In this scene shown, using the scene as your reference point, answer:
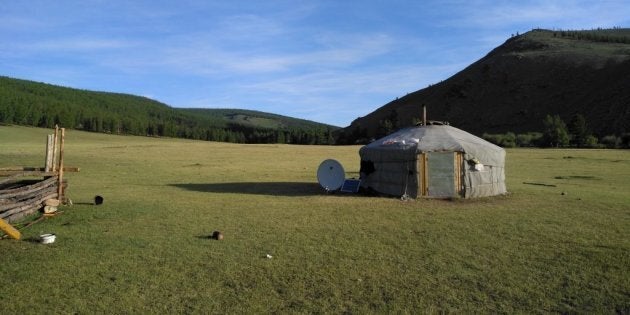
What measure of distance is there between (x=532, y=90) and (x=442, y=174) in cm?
9095

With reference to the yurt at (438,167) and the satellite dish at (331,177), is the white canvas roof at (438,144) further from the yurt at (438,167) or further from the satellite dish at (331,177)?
the satellite dish at (331,177)

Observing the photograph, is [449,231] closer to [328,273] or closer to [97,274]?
[328,273]

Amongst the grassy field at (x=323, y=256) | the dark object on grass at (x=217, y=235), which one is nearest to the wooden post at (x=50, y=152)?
the grassy field at (x=323, y=256)

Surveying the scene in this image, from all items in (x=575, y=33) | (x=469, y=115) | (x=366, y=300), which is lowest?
(x=366, y=300)

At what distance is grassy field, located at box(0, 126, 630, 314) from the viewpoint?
6.95m

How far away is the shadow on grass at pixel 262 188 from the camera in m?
19.1

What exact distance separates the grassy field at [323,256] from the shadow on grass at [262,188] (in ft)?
5.93

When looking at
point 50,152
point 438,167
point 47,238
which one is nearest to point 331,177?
point 438,167

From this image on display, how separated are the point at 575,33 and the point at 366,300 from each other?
486 ft

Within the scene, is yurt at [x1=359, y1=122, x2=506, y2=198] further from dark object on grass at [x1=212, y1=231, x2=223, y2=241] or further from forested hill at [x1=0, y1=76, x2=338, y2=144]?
forested hill at [x1=0, y1=76, x2=338, y2=144]

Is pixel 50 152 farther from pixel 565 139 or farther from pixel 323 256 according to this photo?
pixel 565 139

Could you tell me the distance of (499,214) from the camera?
13938 millimetres

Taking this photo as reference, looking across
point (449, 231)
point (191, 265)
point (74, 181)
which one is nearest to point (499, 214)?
point (449, 231)

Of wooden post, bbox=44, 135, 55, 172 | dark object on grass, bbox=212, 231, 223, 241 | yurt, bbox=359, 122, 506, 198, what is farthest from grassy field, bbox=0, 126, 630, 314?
wooden post, bbox=44, 135, 55, 172
